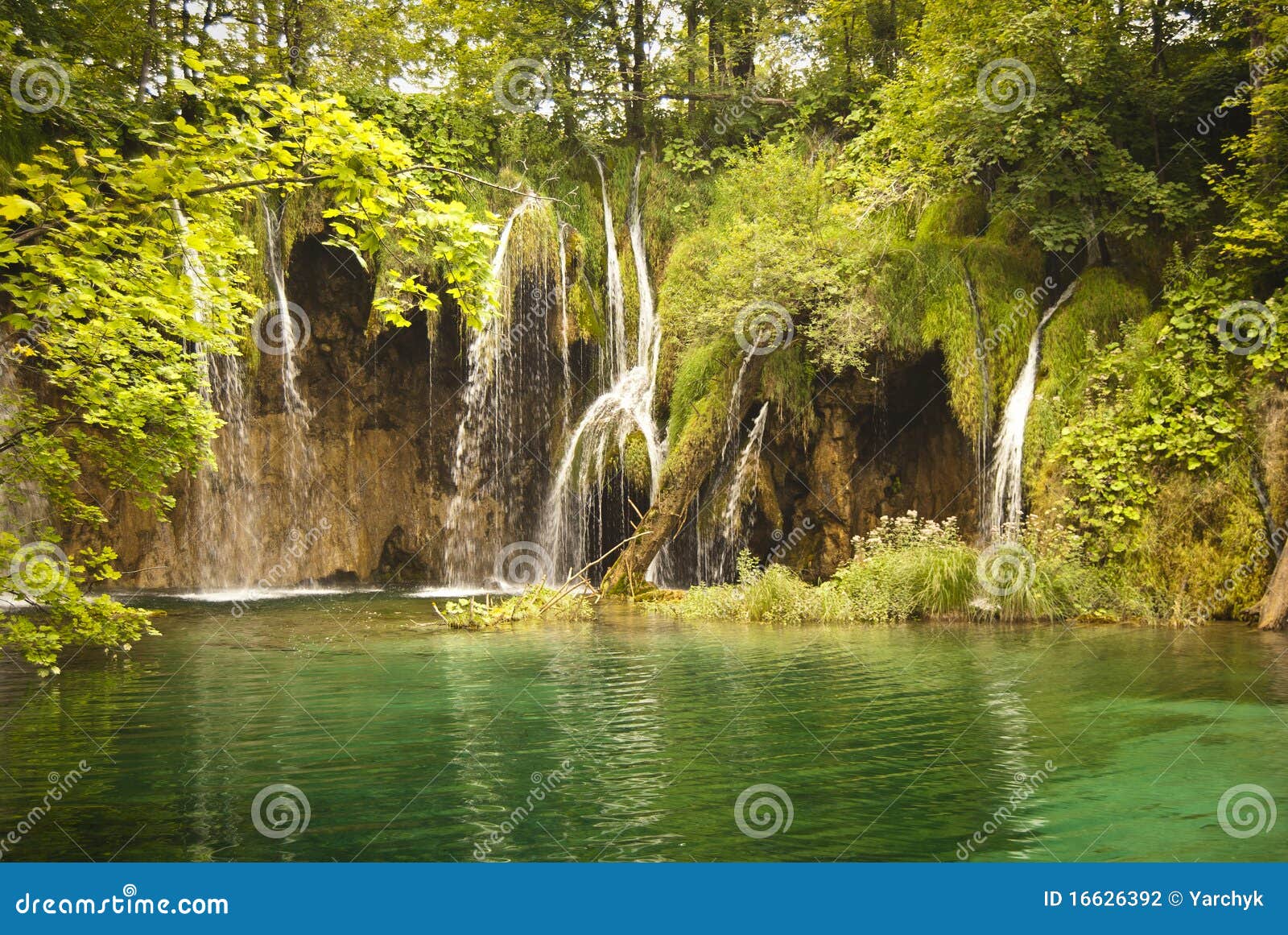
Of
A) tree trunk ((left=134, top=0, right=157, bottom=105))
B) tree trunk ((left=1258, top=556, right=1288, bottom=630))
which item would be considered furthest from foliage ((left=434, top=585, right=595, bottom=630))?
tree trunk ((left=134, top=0, right=157, bottom=105))

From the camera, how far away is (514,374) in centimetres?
2205

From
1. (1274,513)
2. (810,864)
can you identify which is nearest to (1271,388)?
(1274,513)

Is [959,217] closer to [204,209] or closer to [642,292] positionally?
[642,292]

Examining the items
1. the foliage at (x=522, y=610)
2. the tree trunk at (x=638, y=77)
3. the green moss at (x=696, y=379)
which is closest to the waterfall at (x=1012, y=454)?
the green moss at (x=696, y=379)

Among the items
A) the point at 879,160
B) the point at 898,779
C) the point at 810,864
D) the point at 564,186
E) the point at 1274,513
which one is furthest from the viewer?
the point at 564,186

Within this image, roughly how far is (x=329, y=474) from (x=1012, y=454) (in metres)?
16.6

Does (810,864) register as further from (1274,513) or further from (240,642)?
(1274,513)

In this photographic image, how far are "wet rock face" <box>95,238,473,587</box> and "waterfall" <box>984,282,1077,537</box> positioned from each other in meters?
13.0

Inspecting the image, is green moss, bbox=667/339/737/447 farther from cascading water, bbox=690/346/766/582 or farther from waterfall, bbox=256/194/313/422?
waterfall, bbox=256/194/313/422

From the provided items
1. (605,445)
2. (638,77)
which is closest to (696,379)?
(605,445)

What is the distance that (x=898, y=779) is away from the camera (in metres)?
6.09

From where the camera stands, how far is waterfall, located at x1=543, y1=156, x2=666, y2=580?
2022cm

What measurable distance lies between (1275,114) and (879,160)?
7.96 m

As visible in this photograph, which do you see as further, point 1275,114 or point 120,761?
point 1275,114
